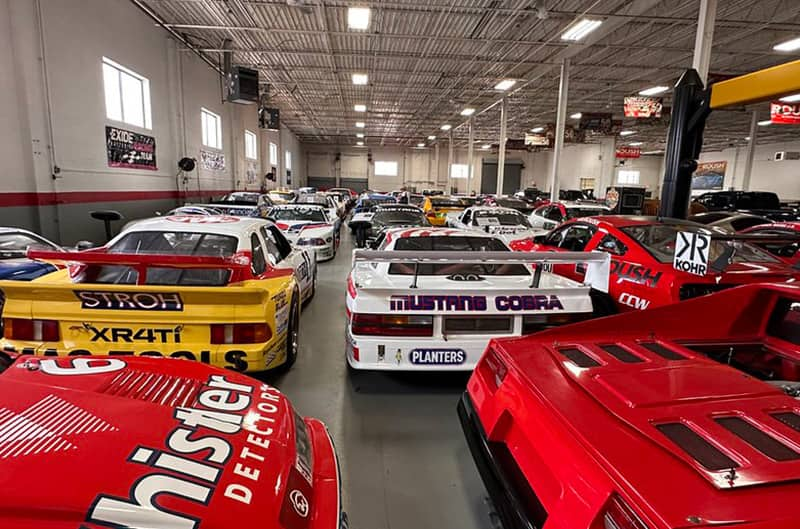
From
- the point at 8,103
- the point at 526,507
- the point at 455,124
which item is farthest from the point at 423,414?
the point at 455,124

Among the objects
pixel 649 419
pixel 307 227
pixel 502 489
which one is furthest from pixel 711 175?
pixel 502 489

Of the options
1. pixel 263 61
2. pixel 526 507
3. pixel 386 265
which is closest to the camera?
pixel 526 507

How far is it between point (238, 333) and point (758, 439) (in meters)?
2.57

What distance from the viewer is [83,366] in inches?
61.5

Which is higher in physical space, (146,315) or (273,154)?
(273,154)

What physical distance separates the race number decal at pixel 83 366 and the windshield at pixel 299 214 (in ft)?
26.8

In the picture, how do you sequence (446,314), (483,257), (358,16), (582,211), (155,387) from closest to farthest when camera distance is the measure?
1. (155,387)
2. (483,257)
3. (446,314)
4. (358,16)
5. (582,211)

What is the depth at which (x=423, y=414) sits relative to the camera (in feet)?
9.89

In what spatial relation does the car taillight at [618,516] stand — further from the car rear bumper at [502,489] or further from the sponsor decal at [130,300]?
the sponsor decal at [130,300]

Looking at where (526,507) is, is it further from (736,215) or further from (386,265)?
(736,215)

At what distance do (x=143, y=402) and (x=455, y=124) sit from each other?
95.6 ft

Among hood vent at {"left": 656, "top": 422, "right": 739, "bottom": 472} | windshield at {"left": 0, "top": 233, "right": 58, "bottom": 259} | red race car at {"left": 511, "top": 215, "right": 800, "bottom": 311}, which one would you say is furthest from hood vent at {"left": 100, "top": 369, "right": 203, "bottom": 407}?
windshield at {"left": 0, "top": 233, "right": 58, "bottom": 259}

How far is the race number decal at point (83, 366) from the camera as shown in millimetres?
1496

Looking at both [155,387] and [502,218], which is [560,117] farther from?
[155,387]
